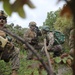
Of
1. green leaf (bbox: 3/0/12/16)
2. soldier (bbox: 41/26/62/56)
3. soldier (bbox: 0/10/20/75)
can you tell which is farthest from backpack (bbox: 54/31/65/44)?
green leaf (bbox: 3/0/12/16)

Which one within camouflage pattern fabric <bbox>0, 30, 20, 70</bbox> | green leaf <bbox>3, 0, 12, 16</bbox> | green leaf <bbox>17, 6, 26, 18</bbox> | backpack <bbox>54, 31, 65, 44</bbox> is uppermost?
backpack <bbox>54, 31, 65, 44</bbox>

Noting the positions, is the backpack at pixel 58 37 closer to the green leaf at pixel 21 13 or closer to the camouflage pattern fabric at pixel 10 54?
the camouflage pattern fabric at pixel 10 54

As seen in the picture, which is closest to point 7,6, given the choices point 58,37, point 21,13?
point 21,13

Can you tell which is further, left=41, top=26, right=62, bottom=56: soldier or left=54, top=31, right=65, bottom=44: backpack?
left=54, top=31, right=65, bottom=44: backpack

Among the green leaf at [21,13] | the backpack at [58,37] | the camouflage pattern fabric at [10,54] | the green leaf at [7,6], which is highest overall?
the backpack at [58,37]

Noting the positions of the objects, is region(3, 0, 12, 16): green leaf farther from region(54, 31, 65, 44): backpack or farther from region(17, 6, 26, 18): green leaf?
region(54, 31, 65, 44): backpack

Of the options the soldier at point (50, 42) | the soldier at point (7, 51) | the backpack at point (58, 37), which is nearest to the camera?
the soldier at point (7, 51)

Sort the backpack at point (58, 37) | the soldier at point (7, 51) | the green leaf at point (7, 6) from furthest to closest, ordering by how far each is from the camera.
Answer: the backpack at point (58, 37) → the soldier at point (7, 51) → the green leaf at point (7, 6)

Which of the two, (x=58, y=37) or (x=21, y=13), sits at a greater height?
(x=58, y=37)

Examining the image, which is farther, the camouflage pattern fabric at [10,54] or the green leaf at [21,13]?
the camouflage pattern fabric at [10,54]

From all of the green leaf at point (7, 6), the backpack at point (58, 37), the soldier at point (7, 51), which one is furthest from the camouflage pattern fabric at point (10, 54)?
the green leaf at point (7, 6)

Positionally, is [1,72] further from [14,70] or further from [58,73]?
[14,70]

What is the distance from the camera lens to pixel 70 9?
751mm

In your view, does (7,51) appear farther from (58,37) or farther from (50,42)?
(58,37)
